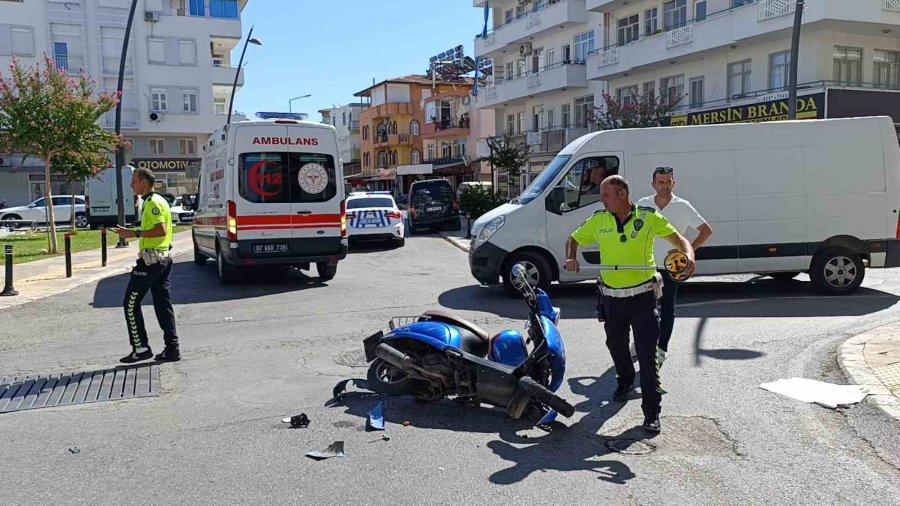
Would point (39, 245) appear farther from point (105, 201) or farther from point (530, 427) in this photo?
point (530, 427)

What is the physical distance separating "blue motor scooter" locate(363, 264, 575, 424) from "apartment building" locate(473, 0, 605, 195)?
92.7 ft

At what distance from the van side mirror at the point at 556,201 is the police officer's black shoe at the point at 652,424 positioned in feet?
20.0

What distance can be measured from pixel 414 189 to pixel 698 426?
23049 millimetres

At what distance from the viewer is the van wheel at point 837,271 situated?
10.7 m

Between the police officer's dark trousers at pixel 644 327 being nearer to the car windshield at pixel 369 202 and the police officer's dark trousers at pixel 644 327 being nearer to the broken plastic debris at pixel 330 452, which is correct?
the broken plastic debris at pixel 330 452

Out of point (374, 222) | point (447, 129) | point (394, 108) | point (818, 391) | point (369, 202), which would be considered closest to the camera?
point (818, 391)

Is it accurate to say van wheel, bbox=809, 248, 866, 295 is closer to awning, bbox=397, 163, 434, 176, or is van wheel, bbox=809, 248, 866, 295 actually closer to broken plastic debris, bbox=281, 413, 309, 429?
broken plastic debris, bbox=281, 413, 309, 429

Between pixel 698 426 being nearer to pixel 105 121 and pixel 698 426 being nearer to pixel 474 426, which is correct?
pixel 474 426

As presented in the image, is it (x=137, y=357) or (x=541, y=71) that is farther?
(x=541, y=71)

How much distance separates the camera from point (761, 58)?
2627cm

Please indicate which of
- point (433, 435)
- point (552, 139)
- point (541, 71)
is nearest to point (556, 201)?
point (433, 435)

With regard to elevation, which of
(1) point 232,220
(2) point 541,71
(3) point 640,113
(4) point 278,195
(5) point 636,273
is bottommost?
(5) point 636,273

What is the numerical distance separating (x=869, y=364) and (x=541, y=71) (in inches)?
1304

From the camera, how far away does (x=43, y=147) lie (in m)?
18.7
